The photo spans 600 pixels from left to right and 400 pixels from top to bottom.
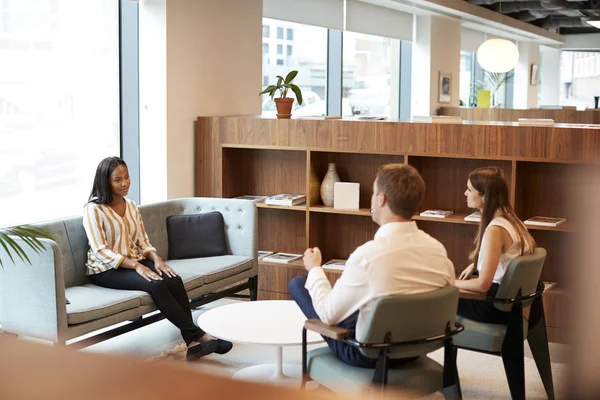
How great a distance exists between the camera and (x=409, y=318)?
8.98 feet

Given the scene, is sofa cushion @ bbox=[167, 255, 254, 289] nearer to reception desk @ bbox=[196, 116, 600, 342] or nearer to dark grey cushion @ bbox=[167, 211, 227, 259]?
dark grey cushion @ bbox=[167, 211, 227, 259]

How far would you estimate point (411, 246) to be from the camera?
9.06 ft

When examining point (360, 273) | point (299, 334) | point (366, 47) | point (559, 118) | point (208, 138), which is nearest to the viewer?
point (360, 273)

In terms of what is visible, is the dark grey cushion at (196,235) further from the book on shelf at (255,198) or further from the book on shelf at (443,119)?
the book on shelf at (443,119)

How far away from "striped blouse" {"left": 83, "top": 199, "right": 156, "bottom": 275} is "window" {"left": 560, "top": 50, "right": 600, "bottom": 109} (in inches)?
650

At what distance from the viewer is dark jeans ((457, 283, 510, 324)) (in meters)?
3.59

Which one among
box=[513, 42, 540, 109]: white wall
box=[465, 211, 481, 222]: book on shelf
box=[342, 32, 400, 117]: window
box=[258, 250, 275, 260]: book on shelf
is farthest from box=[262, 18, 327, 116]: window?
box=[513, 42, 540, 109]: white wall

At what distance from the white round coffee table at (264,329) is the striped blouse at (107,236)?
768 mm

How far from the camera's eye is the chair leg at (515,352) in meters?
3.51

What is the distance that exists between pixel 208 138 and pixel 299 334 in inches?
106

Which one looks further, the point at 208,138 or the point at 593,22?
the point at 593,22

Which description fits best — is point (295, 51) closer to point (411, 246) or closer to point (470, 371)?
point (470, 371)

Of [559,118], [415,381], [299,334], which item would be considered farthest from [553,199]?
[559,118]

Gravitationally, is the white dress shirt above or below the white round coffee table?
above
